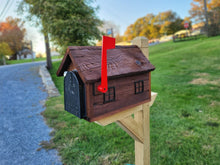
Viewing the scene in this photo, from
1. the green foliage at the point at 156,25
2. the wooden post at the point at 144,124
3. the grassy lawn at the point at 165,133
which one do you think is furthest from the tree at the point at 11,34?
the wooden post at the point at 144,124

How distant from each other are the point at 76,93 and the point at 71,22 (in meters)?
6.78

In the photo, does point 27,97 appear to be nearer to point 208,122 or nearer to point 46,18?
point 46,18

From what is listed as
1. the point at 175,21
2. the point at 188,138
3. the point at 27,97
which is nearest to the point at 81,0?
the point at 27,97

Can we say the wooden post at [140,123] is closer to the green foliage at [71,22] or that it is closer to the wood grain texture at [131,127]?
the wood grain texture at [131,127]

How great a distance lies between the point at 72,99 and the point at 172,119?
312cm

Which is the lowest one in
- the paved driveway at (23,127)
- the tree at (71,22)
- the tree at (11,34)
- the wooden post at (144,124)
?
the paved driveway at (23,127)

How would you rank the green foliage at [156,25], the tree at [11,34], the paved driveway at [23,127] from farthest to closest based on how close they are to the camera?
the green foliage at [156,25], the tree at [11,34], the paved driveway at [23,127]

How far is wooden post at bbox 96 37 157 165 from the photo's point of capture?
4.84ft

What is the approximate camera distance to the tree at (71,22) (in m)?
7.37

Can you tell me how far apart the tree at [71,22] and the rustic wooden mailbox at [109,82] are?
6.19 meters

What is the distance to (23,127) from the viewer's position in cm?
421

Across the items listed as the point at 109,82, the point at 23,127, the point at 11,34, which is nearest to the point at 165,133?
the point at 109,82

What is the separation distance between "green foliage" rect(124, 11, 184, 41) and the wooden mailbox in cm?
3356

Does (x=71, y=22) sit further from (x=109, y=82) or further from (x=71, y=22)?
(x=109, y=82)
